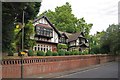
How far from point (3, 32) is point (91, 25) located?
69252mm

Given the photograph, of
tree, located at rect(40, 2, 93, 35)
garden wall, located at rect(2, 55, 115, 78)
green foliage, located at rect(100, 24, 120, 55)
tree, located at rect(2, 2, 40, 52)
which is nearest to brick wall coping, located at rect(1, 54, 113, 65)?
garden wall, located at rect(2, 55, 115, 78)

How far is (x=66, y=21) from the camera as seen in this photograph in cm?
8381

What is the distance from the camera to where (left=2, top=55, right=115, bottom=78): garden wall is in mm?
24859

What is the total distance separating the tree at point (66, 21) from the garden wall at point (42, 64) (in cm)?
3448

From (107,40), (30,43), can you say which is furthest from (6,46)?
Answer: (107,40)

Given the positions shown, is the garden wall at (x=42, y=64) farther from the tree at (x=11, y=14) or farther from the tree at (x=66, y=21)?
the tree at (x=66, y=21)

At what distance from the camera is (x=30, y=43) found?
43312 millimetres

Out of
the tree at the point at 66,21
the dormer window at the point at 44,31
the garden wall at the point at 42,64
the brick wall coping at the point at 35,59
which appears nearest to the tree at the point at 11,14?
the brick wall coping at the point at 35,59

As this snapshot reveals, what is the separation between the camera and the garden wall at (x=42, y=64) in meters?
24.9

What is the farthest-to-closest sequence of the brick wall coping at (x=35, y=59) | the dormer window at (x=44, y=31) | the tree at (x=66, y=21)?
the tree at (x=66, y=21), the dormer window at (x=44, y=31), the brick wall coping at (x=35, y=59)

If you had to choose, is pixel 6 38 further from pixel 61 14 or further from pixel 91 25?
pixel 91 25

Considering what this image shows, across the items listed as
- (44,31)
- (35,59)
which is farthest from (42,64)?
(44,31)

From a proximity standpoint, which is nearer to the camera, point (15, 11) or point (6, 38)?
point (15, 11)

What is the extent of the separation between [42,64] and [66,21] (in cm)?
5378
